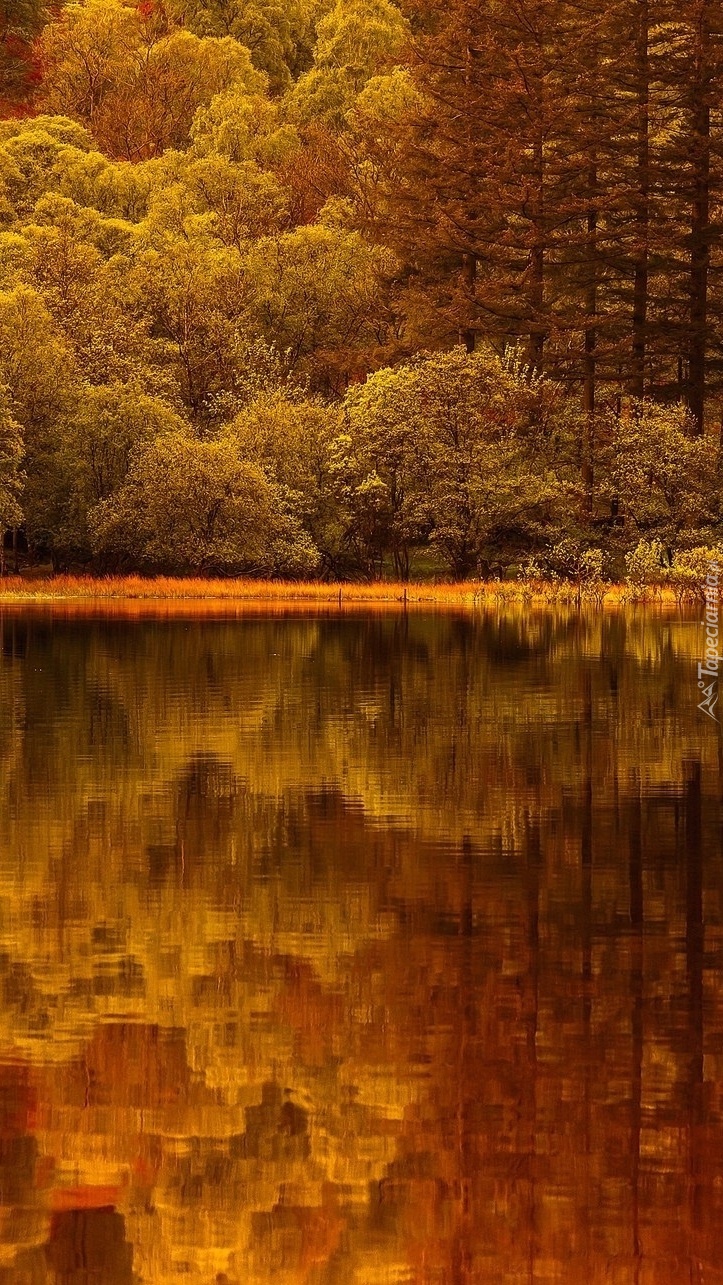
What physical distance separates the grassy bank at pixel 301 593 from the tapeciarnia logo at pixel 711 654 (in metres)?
1.55

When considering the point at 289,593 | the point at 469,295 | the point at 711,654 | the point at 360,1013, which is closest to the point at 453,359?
the point at 469,295

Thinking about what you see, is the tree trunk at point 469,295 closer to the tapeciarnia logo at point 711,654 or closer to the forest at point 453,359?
the forest at point 453,359

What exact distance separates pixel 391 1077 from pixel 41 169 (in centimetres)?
8091

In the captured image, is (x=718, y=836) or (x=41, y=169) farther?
(x=41, y=169)

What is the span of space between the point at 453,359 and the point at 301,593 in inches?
380

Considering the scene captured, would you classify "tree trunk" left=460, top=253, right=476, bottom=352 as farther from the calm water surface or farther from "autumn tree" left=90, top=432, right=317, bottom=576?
the calm water surface

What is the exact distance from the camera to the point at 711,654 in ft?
110

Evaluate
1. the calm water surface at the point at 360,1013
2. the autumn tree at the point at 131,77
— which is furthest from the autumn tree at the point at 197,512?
the calm water surface at the point at 360,1013

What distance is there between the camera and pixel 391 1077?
7.23m

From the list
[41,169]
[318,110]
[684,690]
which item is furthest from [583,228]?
[684,690]

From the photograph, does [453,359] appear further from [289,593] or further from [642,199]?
[289,593]

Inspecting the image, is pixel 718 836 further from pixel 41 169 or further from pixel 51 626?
pixel 41 169

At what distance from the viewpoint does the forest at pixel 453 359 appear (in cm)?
6241

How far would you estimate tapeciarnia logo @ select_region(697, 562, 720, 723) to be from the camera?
24.2 metres
